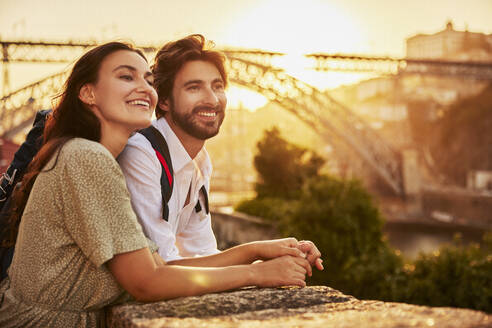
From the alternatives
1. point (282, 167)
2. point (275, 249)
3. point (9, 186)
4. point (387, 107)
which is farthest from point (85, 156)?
point (387, 107)

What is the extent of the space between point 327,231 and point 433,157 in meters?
29.1

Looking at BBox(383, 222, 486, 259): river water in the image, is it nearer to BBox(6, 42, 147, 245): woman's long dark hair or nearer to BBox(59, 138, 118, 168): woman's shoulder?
BBox(6, 42, 147, 245): woman's long dark hair

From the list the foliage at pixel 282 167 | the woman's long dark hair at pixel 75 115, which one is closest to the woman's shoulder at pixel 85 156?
the woman's long dark hair at pixel 75 115

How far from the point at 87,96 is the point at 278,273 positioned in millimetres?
838

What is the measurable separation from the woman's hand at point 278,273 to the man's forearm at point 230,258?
160mm

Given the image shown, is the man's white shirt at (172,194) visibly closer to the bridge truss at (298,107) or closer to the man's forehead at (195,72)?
the man's forehead at (195,72)

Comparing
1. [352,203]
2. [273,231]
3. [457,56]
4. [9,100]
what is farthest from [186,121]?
[457,56]

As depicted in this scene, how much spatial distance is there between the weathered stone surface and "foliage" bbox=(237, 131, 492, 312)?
5.09 meters

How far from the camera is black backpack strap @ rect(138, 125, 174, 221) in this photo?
1715 millimetres

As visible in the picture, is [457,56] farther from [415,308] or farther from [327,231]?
[415,308]

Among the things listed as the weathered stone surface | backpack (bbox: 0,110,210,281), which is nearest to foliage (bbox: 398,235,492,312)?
the weathered stone surface

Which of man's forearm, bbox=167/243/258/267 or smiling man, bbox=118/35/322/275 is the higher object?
smiling man, bbox=118/35/322/275

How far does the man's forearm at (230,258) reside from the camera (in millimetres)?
1789

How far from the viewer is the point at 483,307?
5875mm
